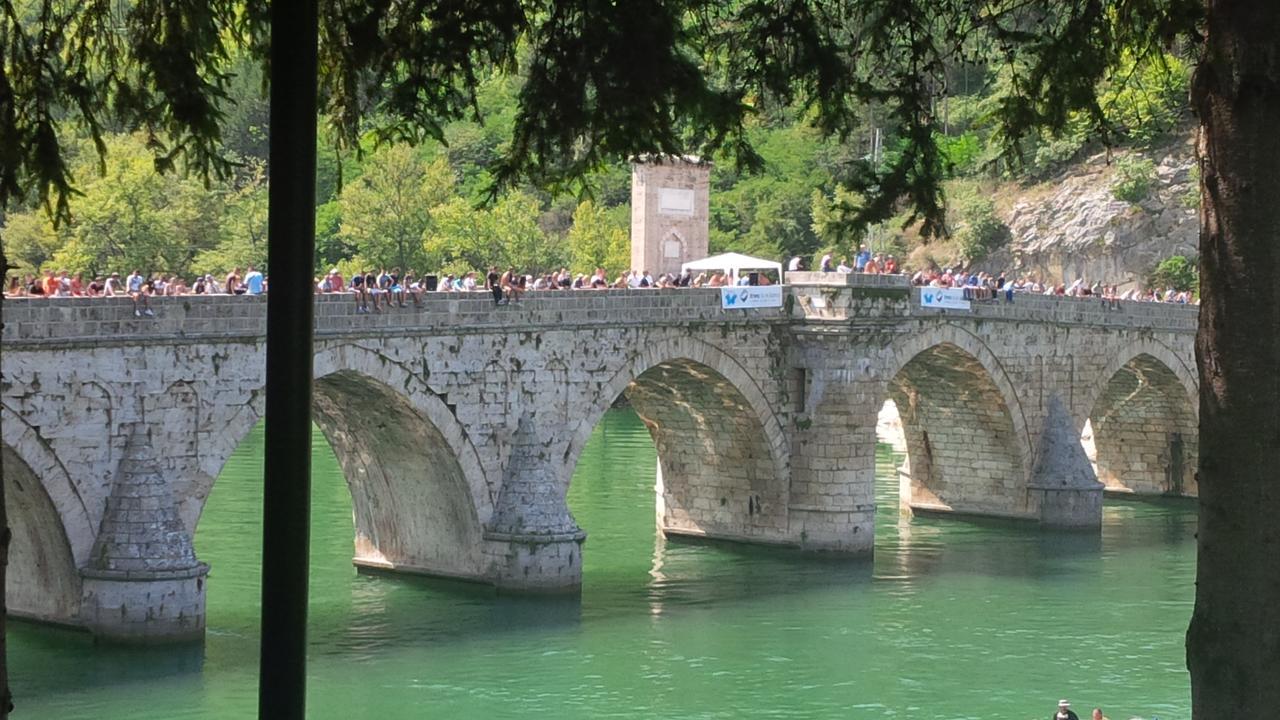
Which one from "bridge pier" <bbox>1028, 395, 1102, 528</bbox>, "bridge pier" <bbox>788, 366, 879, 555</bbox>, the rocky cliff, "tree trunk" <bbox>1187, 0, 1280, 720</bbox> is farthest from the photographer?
the rocky cliff

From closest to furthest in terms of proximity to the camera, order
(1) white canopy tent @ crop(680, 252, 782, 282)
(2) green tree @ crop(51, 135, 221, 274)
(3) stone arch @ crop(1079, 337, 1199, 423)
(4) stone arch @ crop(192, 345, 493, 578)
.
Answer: (4) stone arch @ crop(192, 345, 493, 578) < (1) white canopy tent @ crop(680, 252, 782, 282) < (3) stone arch @ crop(1079, 337, 1199, 423) < (2) green tree @ crop(51, 135, 221, 274)

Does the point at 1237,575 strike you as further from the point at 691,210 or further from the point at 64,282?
the point at 691,210

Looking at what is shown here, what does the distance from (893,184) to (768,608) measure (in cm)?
2374

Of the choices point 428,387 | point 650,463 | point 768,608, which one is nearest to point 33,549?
point 428,387

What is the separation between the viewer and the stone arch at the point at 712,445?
38.3 meters

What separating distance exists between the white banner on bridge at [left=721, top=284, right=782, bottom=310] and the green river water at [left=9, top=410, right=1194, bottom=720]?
4908 mm

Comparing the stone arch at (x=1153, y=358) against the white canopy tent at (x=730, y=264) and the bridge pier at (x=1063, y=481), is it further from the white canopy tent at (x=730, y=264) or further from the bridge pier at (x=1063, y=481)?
the white canopy tent at (x=730, y=264)

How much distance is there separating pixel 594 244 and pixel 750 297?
116 feet

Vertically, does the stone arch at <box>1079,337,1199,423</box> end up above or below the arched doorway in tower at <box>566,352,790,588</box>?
above

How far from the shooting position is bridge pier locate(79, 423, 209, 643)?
1058 inches

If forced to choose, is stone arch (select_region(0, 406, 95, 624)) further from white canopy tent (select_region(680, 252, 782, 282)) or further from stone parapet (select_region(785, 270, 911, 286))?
white canopy tent (select_region(680, 252, 782, 282))

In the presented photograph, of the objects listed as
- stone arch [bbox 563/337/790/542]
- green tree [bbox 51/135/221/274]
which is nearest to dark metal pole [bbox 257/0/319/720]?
stone arch [bbox 563/337/790/542]

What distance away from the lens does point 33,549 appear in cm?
2766

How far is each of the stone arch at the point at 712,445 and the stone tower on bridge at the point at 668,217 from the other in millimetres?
6114
